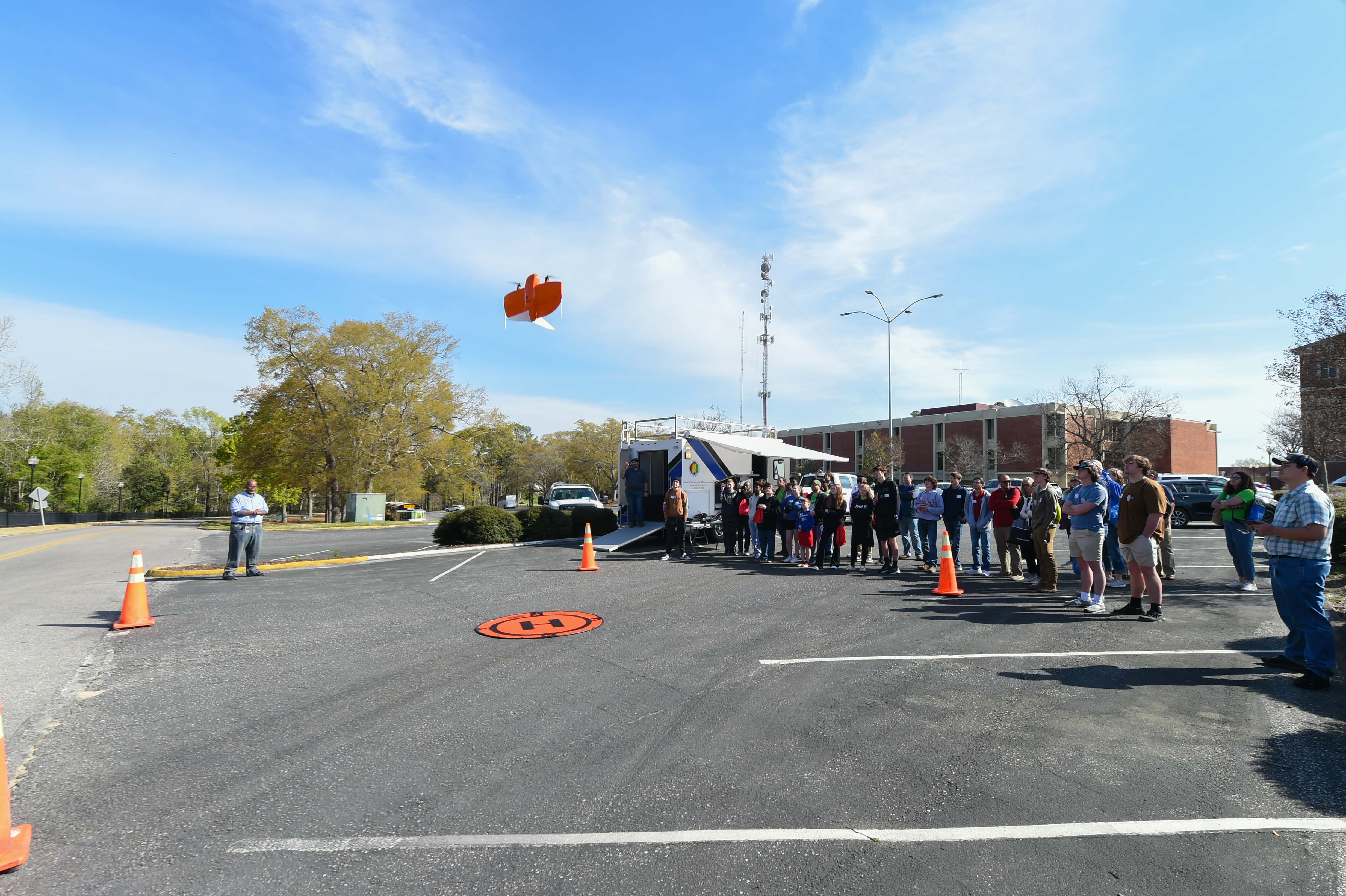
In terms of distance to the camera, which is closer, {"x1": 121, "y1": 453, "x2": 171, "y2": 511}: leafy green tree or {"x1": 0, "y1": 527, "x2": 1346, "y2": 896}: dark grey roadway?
{"x1": 0, "y1": 527, "x2": 1346, "y2": 896}: dark grey roadway

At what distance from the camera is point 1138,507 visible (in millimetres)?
7848

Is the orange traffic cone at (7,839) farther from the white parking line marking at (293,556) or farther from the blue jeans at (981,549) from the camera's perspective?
the blue jeans at (981,549)

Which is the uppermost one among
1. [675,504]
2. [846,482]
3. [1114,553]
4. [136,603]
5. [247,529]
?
[846,482]

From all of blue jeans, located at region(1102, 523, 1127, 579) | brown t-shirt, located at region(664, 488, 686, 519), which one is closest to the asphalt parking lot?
brown t-shirt, located at region(664, 488, 686, 519)

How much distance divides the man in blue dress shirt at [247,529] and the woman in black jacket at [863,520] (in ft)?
34.1

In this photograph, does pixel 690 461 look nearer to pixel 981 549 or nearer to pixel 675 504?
pixel 675 504

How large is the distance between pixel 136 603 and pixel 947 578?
35.0 ft

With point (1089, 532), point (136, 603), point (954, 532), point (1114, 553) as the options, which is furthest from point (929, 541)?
point (136, 603)

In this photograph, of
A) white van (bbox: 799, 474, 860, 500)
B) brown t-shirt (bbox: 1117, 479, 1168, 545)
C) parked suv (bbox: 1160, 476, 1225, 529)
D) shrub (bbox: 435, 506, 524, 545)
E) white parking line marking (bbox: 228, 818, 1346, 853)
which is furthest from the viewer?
white van (bbox: 799, 474, 860, 500)

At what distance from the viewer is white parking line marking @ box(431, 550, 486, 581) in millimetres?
11945

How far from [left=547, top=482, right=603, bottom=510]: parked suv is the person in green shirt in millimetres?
16922

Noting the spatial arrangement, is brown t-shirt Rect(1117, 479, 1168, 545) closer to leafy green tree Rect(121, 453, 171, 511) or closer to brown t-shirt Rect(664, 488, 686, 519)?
brown t-shirt Rect(664, 488, 686, 519)

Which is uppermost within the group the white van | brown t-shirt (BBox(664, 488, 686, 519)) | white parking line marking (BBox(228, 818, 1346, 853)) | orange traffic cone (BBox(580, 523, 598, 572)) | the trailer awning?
the trailer awning

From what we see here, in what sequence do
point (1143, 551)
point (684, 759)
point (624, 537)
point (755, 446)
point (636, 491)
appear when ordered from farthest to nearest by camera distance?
point (755, 446) → point (636, 491) → point (624, 537) → point (1143, 551) → point (684, 759)
